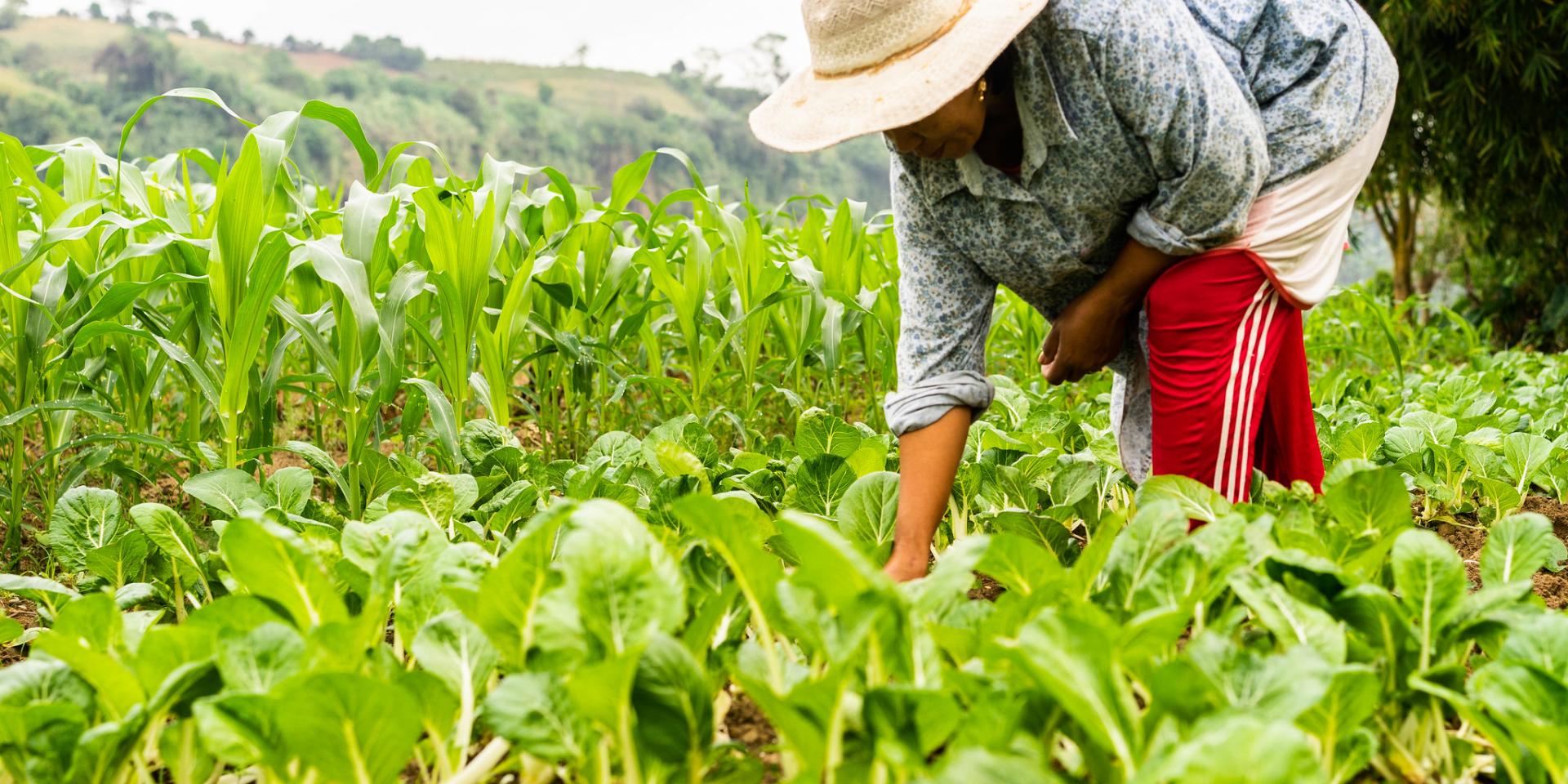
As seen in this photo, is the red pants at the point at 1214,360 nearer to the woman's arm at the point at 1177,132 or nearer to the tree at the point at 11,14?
the woman's arm at the point at 1177,132

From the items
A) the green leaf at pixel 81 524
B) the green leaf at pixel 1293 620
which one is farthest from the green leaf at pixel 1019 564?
the green leaf at pixel 81 524

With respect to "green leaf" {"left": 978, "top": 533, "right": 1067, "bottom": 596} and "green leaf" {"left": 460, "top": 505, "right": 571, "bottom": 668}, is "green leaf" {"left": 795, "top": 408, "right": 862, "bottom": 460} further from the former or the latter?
"green leaf" {"left": 460, "top": 505, "right": 571, "bottom": 668}

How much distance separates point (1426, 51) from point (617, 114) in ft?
120

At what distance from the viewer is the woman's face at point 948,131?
1.43 meters

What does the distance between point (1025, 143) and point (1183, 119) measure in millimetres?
209

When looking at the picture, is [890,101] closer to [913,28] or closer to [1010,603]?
[913,28]

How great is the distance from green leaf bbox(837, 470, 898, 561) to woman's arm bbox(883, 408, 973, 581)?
0.02 meters

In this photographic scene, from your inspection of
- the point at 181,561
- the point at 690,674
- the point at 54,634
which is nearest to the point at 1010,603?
the point at 690,674

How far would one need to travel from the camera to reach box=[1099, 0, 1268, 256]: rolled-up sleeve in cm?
147

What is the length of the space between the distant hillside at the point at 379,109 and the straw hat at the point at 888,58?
27.0 m

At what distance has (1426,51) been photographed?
642 centimetres

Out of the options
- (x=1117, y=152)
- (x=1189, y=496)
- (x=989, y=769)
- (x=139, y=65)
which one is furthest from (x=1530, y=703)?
(x=139, y=65)

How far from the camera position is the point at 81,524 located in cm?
153

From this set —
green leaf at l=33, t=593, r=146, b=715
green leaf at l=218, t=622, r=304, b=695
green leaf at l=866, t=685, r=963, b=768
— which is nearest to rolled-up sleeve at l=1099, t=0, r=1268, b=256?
green leaf at l=866, t=685, r=963, b=768
